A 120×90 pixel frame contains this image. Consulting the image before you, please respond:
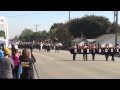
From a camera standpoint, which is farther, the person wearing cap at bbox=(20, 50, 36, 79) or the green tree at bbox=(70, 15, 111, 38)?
the green tree at bbox=(70, 15, 111, 38)

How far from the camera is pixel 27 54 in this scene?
34.5 feet

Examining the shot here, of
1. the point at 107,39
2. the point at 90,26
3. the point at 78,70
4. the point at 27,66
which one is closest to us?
the point at 27,66

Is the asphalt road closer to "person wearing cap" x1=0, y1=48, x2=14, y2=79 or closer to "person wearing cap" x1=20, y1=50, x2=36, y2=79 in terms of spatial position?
"person wearing cap" x1=20, y1=50, x2=36, y2=79

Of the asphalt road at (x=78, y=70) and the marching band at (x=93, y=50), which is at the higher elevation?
the marching band at (x=93, y=50)

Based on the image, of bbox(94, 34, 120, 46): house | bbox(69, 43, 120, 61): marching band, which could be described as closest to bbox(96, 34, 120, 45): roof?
bbox(94, 34, 120, 46): house

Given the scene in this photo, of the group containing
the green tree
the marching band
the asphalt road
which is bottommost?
the asphalt road

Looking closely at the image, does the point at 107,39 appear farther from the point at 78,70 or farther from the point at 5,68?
the point at 5,68

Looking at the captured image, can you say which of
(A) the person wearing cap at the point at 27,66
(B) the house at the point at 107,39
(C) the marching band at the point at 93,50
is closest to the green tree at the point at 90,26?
(B) the house at the point at 107,39

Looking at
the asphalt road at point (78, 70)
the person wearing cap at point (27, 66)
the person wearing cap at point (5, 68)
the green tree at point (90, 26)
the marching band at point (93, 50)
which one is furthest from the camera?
the green tree at point (90, 26)

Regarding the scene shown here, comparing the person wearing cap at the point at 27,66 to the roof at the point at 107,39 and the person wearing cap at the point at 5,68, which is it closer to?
the person wearing cap at the point at 5,68

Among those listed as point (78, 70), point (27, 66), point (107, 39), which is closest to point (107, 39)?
point (107, 39)

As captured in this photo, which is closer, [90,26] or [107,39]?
[107,39]
